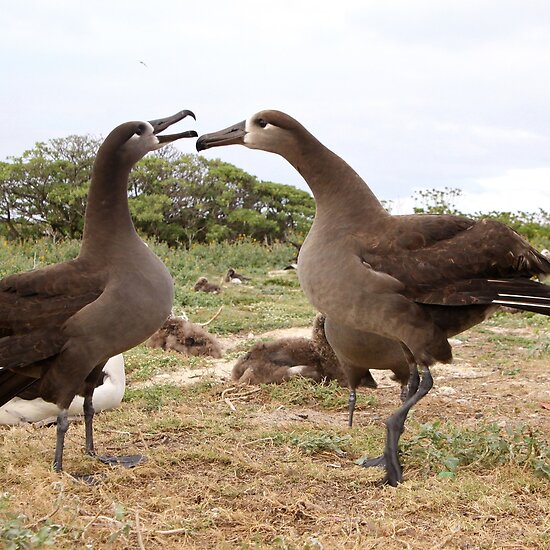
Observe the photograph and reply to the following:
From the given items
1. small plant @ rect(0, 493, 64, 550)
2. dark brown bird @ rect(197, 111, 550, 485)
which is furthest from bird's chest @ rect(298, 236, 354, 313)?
small plant @ rect(0, 493, 64, 550)

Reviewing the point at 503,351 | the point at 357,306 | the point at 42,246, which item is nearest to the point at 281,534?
the point at 357,306

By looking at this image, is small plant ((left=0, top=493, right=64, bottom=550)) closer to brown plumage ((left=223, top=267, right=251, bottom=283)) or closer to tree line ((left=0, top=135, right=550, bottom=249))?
brown plumage ((left=223, top=267, right=251, bottom=283))

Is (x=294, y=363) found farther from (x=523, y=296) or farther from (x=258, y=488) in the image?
(x=523, y=296)

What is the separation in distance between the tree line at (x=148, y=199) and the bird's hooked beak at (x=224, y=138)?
63.1 ft

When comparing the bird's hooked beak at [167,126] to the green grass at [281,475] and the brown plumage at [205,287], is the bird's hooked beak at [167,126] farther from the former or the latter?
the brown plumage at [205,287]

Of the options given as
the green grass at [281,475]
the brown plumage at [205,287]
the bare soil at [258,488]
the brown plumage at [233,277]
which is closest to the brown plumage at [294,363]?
the green grass at [281,475]

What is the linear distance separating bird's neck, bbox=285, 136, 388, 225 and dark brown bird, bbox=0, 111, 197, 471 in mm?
823

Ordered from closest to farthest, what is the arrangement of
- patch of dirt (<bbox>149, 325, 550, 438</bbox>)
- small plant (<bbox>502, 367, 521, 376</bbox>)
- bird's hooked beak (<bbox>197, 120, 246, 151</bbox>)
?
bird's hooked beak (<bbox>197, 120, 246, 151</bbox>), patch of dirt (<bbox>149, 325, 550, 438</bbox>), small plant (<bbox>502, 367, 521, 376</bbox>)

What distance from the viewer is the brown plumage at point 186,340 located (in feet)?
25.4

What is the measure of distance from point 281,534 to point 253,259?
14917 millimetres

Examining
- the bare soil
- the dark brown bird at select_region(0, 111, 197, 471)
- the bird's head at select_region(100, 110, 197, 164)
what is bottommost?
the bare soil

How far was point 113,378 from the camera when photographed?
5449 millimetres

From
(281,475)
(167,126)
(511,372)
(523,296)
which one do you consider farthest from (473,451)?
(511,372)

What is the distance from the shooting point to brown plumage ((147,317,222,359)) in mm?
7738
